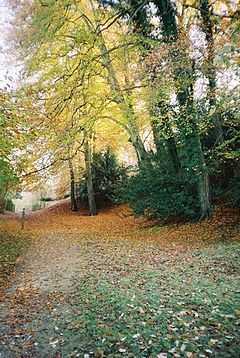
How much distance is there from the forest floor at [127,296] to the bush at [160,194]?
0.88 meters

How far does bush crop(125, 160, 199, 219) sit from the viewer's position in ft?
35.0

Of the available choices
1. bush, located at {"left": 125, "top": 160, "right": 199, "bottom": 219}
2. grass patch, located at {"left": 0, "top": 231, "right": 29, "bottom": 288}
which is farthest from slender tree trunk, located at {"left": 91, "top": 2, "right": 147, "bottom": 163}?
grass patch, located at {"left": 0, "top": 231, "right": 29, "bottom": 288}

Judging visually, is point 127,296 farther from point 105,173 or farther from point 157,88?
point 105,173

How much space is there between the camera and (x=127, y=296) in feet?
16.8

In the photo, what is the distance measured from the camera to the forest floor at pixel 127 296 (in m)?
3.70

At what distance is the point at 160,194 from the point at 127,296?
20.8 ft

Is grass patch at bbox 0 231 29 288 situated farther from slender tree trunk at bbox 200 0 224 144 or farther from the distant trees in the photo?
slender tree trunk at bbox 200 0 224 144

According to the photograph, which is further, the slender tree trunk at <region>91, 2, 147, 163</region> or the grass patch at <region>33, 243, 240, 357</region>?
the slender tree trunk at <region>91, 2, 147, 163</region>

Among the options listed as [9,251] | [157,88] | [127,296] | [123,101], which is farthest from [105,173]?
[127,296]

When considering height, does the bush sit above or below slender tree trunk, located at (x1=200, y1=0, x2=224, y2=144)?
below

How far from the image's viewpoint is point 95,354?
3.54 metres

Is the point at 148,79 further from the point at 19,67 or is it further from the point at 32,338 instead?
the point at 32,338

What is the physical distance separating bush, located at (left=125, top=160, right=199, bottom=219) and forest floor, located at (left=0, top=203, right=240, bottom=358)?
2.87ft

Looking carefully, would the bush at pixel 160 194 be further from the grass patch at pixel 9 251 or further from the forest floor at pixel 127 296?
the grass patch at pixel 9 251
